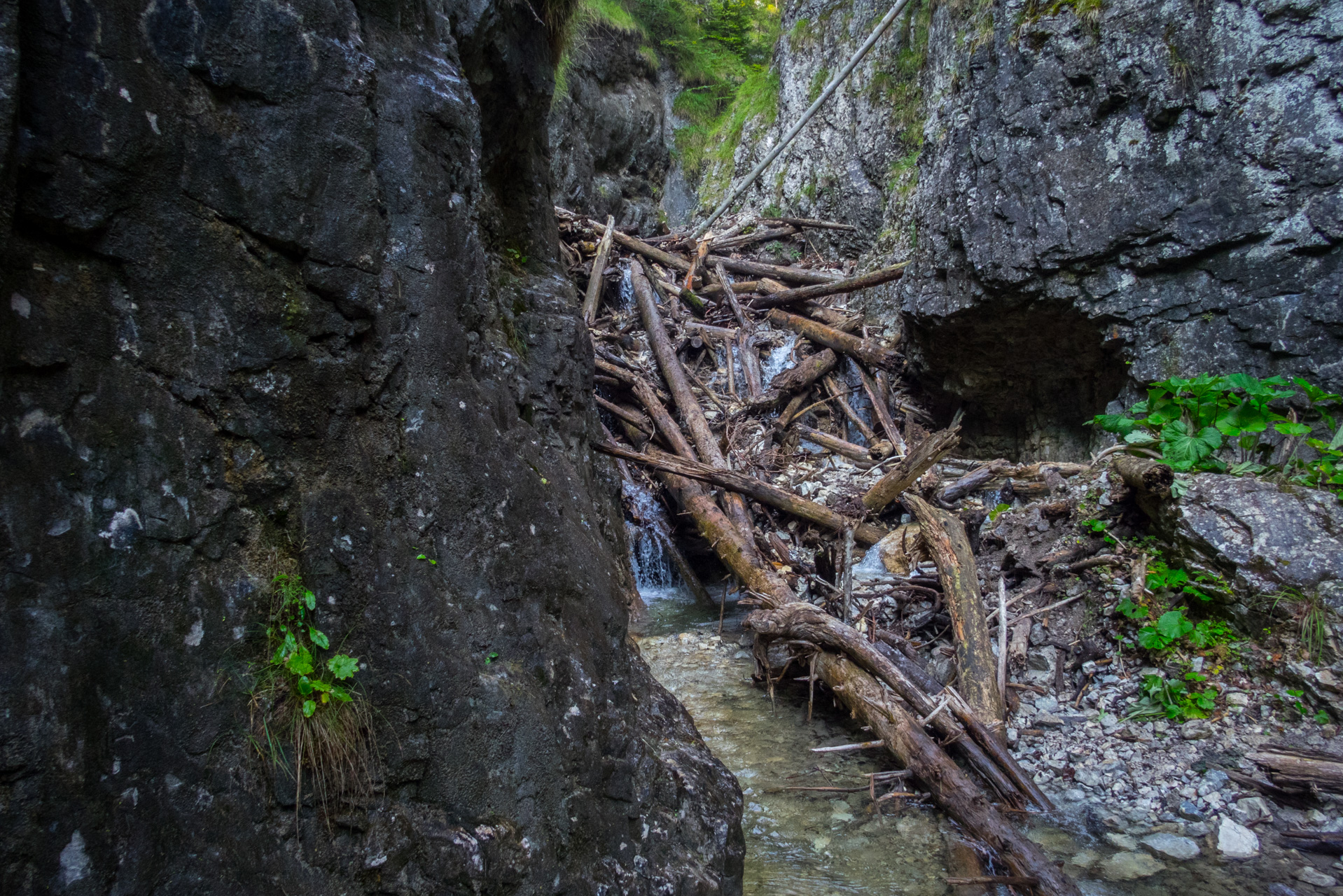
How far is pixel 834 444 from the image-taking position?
8.77m

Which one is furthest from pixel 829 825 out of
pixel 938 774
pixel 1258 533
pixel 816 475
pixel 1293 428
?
pixel 816 475

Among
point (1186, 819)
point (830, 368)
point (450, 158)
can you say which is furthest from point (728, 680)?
point (830, 368)

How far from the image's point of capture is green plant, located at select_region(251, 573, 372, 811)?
6.14 feet

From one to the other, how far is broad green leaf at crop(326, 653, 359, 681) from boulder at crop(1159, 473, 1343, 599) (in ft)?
15.1

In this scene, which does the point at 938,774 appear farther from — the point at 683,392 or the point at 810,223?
the point at 810,223

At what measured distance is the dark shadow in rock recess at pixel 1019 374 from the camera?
6.68 meters

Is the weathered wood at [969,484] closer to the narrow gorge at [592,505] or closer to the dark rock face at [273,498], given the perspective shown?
the narrow gorge at [592,505]

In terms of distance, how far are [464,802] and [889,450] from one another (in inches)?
283

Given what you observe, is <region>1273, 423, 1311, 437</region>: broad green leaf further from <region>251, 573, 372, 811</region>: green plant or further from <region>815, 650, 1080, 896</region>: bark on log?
<region>251, 573, 372, 811</region>: green plant

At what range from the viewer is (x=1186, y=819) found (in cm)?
333

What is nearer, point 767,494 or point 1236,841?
point 1236,841

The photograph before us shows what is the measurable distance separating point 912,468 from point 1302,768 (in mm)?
3450

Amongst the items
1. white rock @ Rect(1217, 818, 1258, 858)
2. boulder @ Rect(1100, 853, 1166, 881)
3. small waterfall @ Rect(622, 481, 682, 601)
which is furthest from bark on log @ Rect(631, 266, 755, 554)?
white rock @ Rect(1217, 818, 1258, 858)

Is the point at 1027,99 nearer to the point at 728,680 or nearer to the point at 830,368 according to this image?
the point at 830,368
